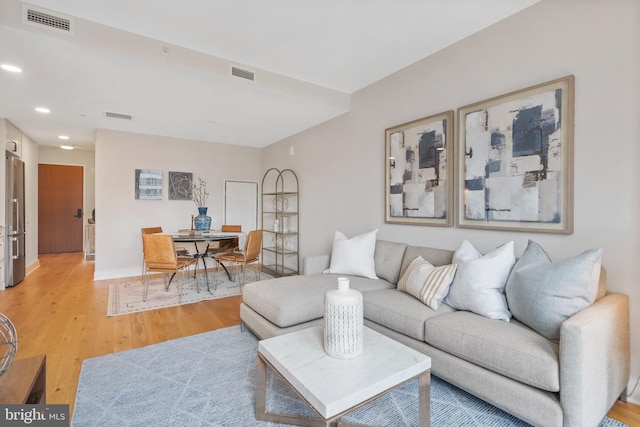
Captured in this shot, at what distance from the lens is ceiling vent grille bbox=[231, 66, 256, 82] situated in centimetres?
304

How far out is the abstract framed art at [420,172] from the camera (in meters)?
2.81

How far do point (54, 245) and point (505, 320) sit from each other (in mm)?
9554

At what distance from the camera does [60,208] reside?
7.60m

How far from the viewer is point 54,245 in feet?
24.6

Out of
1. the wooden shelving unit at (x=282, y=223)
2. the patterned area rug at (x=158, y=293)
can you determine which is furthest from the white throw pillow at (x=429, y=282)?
the wooden shelving unit at (x=282, y=223)

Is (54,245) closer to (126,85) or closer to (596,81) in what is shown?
(126,85)

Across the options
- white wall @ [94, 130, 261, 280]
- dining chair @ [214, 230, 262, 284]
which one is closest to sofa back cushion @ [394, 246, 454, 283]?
dining chair @ [214, 230, 262, 284]

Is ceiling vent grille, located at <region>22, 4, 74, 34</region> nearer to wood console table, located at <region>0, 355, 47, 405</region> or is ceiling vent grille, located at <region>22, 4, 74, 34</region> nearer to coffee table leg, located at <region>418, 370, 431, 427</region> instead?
wood console table, located at <region>0, 355, 47, 405</region>

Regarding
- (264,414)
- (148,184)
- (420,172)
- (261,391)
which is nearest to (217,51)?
(420,172)

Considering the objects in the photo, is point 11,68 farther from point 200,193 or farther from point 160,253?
point 200,193

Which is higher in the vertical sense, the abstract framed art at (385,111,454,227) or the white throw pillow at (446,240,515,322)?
the abstract framed art at (385,111,454,227)

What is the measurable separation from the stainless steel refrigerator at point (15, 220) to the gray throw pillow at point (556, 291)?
6264 millimetres

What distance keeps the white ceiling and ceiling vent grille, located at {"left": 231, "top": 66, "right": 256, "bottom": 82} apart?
0.14ft

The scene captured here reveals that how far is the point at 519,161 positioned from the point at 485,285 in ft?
3.30
